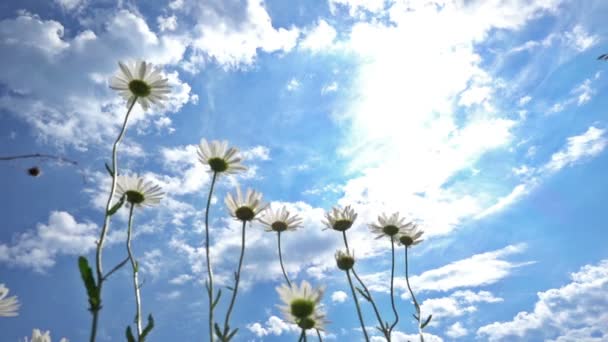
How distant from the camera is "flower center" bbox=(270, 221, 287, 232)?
15.6ft

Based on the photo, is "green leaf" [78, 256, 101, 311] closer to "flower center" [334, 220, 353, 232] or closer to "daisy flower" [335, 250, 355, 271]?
"daisy flower" [335, 250, 355, 271]

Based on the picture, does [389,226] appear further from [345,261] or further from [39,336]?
[39,336]

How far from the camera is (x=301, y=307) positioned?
2.99 metres

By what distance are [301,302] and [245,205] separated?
4.42ft

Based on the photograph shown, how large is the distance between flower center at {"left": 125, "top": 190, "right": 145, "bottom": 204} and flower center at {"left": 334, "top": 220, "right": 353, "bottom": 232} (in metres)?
1.90

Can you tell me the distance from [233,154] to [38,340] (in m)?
2.42

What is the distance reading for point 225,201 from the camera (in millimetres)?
4148

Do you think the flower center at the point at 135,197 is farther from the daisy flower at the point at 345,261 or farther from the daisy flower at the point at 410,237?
the daisy flower at the point at 410,237

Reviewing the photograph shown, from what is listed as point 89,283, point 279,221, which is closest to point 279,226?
point 279,221

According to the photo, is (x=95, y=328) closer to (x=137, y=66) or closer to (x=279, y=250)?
(x=279, y=250)

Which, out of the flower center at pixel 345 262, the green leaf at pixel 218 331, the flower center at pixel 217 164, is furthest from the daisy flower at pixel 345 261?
the green leaf at pixel 218 331

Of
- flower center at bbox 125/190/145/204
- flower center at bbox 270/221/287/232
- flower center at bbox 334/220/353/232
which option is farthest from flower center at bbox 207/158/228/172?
flower center at bbox 334/220/353/232

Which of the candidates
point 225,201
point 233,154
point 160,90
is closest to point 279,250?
point 225,201

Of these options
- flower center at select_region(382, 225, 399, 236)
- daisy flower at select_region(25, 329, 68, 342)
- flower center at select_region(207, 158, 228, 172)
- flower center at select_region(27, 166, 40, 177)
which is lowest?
daisy flower at select_region(25, 329, 68, 342)
